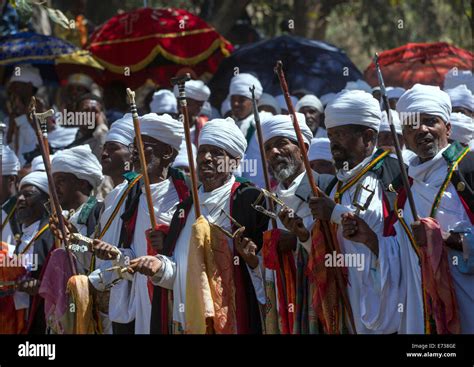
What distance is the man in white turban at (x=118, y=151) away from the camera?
10.7 meters

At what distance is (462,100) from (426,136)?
2.66 m

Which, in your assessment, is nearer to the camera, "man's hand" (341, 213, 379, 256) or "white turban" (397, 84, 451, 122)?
→ "man's hand" (341, 213, 379, 256)

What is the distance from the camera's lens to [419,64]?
1422 cm

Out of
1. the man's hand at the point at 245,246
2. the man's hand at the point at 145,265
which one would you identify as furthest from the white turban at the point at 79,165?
the man's hand at the point at 245,246

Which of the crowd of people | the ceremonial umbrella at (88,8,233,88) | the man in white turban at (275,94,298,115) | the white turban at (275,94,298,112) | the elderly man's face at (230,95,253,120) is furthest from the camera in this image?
the ceremonial umbrella at (88,8,233,88)

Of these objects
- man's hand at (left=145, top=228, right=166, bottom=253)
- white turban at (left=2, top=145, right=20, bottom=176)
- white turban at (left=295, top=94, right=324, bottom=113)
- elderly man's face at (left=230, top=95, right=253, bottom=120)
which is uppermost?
elderly man's face at (left=230, top=95, right=253, bottom=120)

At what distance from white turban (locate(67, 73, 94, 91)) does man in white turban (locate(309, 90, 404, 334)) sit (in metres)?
5.69

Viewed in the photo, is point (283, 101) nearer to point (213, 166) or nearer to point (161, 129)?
point (161, 129)

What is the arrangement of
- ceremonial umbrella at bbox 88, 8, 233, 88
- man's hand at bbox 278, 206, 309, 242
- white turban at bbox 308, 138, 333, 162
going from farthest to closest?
ceremonial umbrella at bbox 88, 8, 233, 88 < white turban at bbox 308, 138, 333, 162 < man's hand at bbox 278, 206, 309, 242

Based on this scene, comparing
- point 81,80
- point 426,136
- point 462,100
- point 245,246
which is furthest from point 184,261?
point 81,80

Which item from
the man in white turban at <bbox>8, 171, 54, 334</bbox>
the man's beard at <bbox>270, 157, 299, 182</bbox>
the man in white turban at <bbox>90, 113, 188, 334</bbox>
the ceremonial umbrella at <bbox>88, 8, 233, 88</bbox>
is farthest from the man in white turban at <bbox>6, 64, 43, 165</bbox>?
the man's beard at <bbox>270, 157, 299, 182</bbox>

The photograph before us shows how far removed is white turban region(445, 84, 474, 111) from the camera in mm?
11180

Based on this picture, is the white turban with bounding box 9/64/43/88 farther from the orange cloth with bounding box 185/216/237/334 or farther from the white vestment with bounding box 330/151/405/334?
the white vestment with bounding box 330/151/405/334

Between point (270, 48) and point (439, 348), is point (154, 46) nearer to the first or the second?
point (270, 48)
